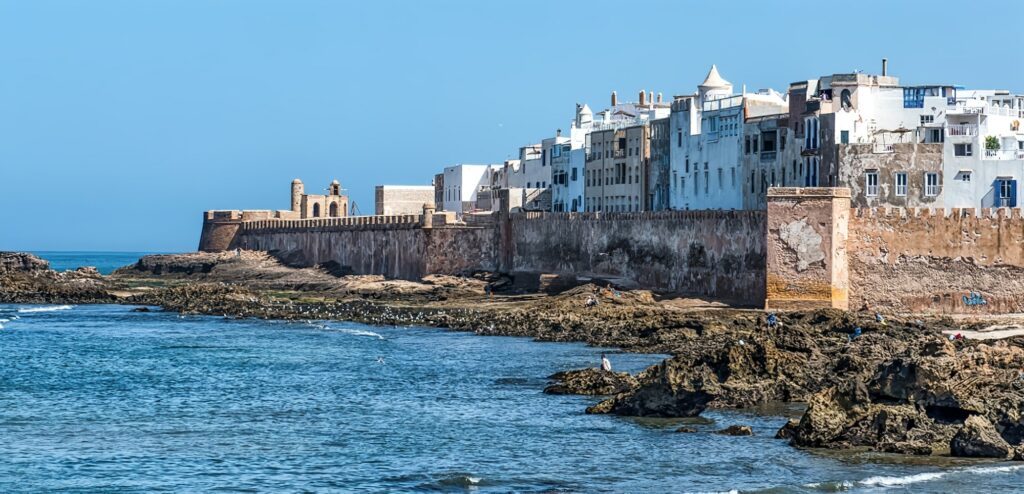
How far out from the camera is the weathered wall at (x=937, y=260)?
54.6 metres

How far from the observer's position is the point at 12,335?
57281 millimetres

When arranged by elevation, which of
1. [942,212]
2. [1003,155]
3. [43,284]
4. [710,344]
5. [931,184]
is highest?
[1003,155]

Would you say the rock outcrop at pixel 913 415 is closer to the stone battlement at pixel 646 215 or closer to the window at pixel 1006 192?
the stone battlement at pixel 646 215

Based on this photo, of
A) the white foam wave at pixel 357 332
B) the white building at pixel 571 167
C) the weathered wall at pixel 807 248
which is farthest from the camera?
the white building at pixel 571 167

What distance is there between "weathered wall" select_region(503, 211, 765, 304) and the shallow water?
12.2 meters

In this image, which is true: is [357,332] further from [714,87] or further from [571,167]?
[571,167]

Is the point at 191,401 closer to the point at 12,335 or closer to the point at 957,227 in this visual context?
the point at 12,335

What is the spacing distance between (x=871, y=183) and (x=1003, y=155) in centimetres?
495

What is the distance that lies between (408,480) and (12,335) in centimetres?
3499

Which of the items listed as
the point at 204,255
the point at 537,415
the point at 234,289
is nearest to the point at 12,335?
the point at 234,289

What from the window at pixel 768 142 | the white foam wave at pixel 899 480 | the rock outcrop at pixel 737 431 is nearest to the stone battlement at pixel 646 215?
the window at pixel 768 142

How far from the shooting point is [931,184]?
5756 cm

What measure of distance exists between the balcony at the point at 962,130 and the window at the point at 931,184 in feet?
6.25

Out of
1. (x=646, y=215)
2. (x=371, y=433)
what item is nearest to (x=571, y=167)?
(x=646, y=215)
